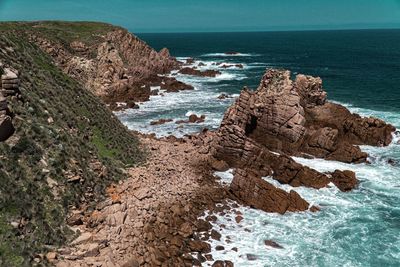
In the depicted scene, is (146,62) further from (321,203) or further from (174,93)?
(321,203)

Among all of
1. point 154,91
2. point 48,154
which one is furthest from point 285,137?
point 154,91

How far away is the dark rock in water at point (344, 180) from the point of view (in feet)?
125

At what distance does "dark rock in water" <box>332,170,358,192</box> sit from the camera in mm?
38062


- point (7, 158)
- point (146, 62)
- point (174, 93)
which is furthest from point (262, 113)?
point (146, 62)

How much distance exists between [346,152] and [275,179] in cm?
1086

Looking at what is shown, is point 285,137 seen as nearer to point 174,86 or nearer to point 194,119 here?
point 194,119

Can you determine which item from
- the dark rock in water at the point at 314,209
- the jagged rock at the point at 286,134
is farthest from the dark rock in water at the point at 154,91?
the dark rock in water at the point at 314,209

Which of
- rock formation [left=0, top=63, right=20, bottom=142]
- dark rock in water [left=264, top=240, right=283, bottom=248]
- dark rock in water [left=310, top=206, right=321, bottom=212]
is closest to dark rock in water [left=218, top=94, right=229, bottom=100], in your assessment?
dark rock in water [left=310, top=206, right=321, bottom=212]

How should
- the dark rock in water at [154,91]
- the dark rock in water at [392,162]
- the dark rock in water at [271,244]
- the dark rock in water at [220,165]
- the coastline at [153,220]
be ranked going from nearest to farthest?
the coastline at [153,220], the dark rock in water at [271,244], the dark rock in water at [220,165], the dark rock in water at [392,162], the dark rock in water at [154,91]

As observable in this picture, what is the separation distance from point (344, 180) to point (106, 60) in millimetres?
52463

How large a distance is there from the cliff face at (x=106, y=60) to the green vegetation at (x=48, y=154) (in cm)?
1460

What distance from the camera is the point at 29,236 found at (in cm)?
2236

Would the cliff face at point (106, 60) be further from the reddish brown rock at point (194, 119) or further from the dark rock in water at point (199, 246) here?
the dark rock in water at point (199, 246)

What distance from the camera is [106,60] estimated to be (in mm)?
75812
